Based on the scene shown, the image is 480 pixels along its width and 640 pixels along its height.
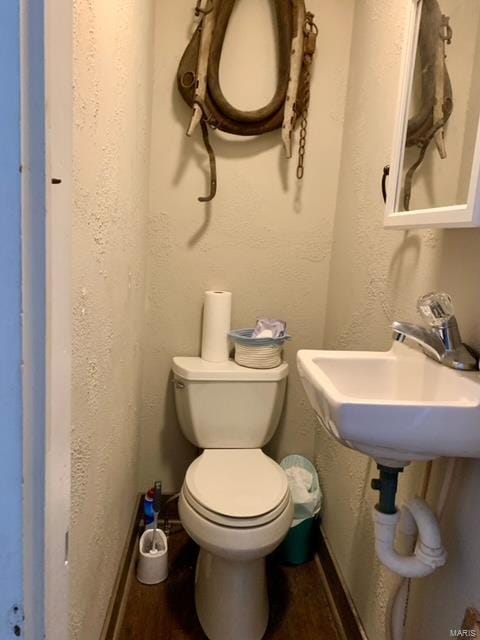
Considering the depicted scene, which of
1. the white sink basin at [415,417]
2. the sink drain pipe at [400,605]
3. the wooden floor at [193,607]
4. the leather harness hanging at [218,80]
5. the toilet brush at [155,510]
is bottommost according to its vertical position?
the wooden floor at [193,607]

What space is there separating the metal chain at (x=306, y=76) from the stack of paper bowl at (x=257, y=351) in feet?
2.22

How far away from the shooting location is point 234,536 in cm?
129

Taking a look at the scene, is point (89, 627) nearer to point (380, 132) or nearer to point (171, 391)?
point (171, 391)

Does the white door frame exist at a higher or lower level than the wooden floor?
higher

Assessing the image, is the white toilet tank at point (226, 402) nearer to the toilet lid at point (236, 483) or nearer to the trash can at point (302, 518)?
the toilet lid at point (236, 483)

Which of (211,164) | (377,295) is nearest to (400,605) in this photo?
(377,295)

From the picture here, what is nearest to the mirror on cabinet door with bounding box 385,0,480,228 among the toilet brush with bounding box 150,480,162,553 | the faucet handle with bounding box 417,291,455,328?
the faucet handle with bounding box 417,291,455,328

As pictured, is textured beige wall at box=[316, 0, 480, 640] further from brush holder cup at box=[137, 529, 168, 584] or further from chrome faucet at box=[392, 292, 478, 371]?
brush holder cup at box=[137, 529, 168, 584]

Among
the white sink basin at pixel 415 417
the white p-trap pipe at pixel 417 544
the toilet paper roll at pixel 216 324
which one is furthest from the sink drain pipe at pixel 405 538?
the toilet paper roll at pixel 216 324

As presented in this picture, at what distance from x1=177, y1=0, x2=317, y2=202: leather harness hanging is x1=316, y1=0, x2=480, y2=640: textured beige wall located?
21 centimetres

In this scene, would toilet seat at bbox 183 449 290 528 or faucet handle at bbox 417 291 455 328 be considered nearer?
faucet handle at bbox 417 291 455 328

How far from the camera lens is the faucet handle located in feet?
2.95

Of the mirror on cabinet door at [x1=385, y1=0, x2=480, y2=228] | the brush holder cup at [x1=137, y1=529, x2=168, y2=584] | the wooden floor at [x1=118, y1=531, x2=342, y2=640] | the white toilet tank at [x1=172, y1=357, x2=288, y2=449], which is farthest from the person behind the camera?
the white toilet tank at [x1=172, y1=357, x2=288, y2=449]

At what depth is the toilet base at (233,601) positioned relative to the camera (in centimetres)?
139
